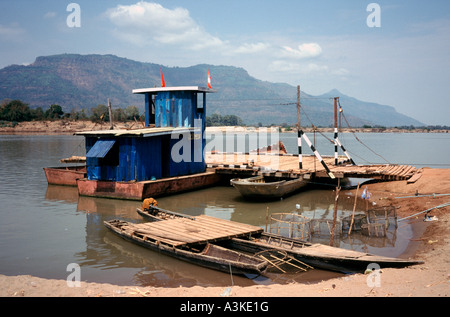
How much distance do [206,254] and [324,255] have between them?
10.8 ft

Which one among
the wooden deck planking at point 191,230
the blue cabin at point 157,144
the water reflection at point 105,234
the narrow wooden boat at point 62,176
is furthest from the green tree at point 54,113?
the wooden deck planking at point 191,230

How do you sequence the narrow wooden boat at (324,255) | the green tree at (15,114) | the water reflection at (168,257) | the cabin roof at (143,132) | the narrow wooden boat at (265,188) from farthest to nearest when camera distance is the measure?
the green tree at (15,114)
the narrow wooden boat at (265,188)
the cabin roof at (143,132)
the water reflection at (168,257)
the narrow wooden boat at (324,255)

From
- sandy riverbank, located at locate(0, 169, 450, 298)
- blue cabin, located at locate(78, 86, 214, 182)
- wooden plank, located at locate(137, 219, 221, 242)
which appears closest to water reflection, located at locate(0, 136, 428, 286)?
wooden plank, located at locate(137, 219, 221, 242)

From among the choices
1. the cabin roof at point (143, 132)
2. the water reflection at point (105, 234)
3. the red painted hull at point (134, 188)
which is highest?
the cabin roof at point (143, 132)

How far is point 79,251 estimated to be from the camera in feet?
38.1

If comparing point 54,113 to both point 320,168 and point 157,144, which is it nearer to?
point 157,144

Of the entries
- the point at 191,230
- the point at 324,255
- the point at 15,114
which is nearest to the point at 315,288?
the point at 324,255

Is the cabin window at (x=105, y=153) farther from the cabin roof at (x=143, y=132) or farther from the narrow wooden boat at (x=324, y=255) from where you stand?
the narrow wooden boat at (x=324, y=255)

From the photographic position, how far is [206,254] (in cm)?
1042

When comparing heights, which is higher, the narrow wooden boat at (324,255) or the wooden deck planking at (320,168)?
the wooden deck planking at (320,168)

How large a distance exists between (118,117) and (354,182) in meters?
71.8

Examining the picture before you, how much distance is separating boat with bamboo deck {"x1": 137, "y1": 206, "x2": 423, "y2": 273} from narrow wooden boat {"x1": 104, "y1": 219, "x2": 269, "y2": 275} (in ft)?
2.65

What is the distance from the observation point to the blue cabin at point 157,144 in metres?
18.5
